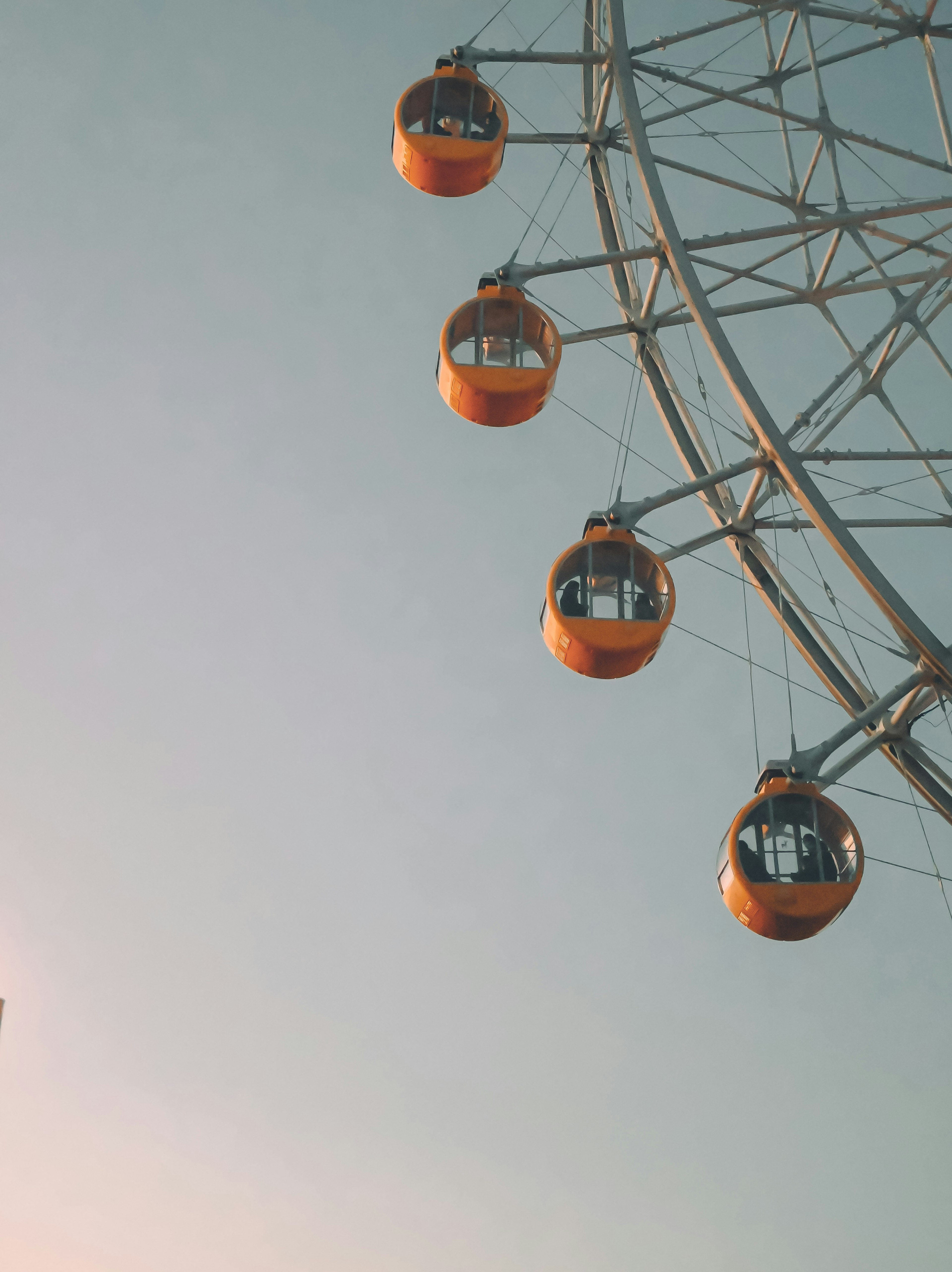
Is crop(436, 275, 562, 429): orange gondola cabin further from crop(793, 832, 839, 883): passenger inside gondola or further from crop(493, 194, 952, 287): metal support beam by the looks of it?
crop(793, 832, 839, 883): passenger inside gondola

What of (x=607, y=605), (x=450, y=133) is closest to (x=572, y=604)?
(x=607, y=605)

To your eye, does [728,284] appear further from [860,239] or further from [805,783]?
[805,783]

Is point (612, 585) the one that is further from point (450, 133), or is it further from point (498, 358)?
point (450, 133)

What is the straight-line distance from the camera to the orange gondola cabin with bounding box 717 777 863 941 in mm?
11672

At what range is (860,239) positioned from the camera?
53.2 ft

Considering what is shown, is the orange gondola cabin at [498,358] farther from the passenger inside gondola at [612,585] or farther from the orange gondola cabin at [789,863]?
the orange gondola cabin at [789,863]

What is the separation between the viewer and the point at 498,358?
14.2 m

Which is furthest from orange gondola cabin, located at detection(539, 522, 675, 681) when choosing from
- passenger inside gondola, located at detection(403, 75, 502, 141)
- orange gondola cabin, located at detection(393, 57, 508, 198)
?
passenger inside gondola, located at detection(403, 75, 502, 141)

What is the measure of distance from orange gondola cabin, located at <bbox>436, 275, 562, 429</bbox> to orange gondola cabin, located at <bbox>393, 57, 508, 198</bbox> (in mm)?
1767

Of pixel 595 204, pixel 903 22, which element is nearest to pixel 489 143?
pixel 595 204

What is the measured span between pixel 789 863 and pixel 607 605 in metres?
2.89

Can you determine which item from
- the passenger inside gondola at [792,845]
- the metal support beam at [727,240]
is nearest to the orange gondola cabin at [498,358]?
the metal support beam at [727,240]

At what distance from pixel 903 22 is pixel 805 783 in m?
10.9

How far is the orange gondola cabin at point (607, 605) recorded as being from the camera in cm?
1276
